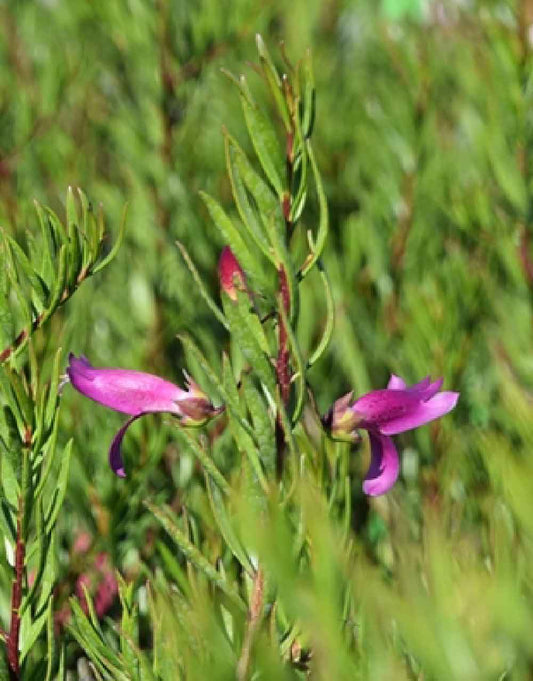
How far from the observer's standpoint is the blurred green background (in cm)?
83

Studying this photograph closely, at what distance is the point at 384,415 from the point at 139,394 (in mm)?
123

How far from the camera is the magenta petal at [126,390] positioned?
1.73 ft

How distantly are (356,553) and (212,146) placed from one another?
88 centimetres

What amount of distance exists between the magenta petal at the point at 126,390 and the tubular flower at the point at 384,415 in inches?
3.1

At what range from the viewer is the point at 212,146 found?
52.1 inches

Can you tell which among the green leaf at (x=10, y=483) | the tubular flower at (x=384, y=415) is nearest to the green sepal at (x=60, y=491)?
the green leaf at (x=10, y=483)

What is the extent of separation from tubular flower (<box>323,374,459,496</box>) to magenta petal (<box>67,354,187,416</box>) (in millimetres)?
80

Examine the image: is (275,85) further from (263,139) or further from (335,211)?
(335,211)

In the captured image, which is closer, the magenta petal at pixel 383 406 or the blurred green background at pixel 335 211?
the magenta petal at pixel 383 406

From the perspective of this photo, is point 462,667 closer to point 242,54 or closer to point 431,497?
point 431,497

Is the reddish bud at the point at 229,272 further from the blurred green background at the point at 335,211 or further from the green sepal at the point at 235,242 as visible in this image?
the blurred green background at the point at 335,211


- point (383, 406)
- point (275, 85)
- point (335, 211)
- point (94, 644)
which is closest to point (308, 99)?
point (275, 85)

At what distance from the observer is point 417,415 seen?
1.65ft

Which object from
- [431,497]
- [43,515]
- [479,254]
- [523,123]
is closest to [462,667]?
[43,515]
